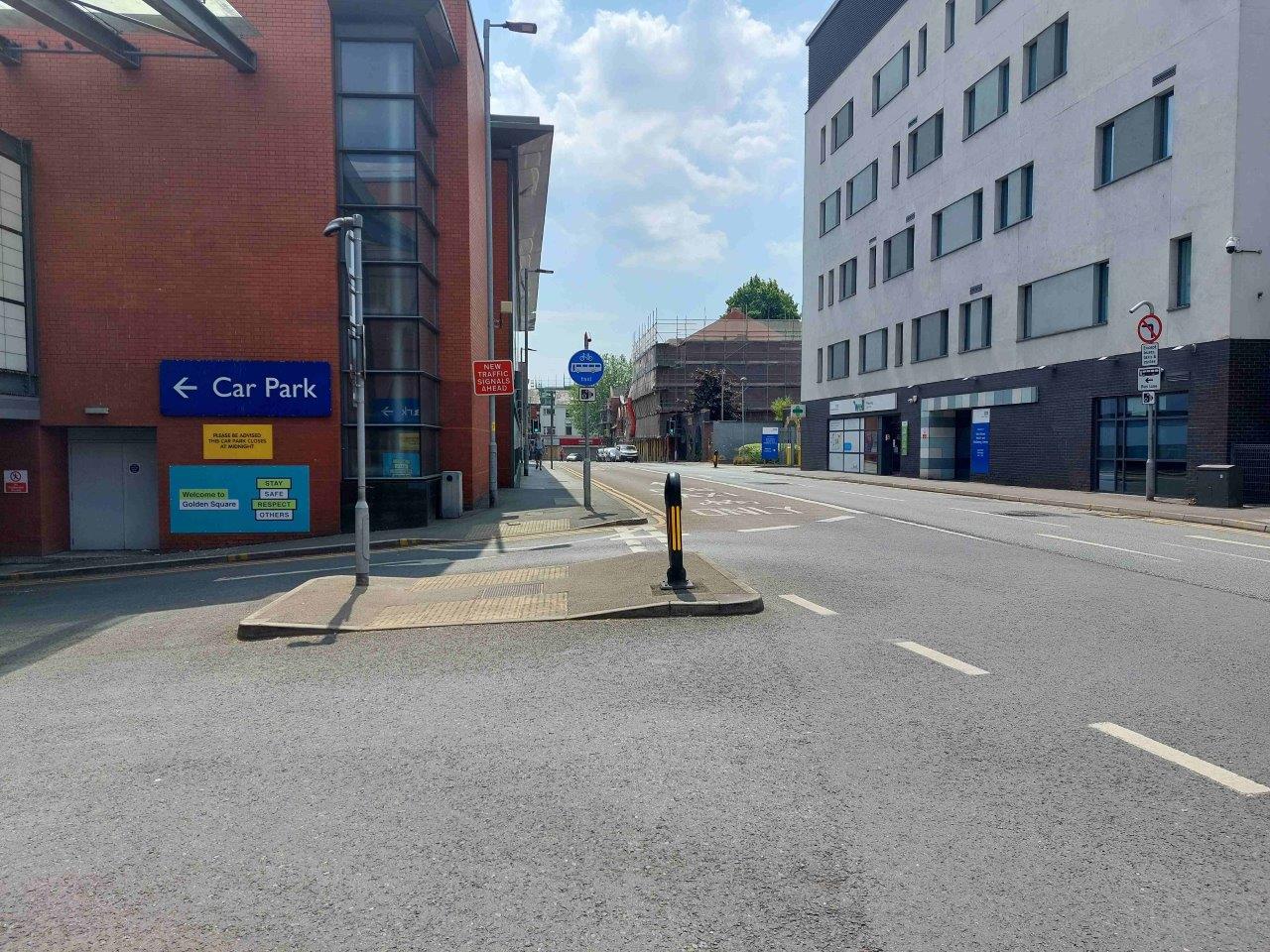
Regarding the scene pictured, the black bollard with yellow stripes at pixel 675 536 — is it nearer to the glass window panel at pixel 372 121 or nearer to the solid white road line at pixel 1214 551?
the solid white road line at pixel 1214 551

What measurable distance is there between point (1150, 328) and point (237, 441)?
65.4 feet

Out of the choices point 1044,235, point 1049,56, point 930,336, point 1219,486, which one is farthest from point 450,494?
point 930,336

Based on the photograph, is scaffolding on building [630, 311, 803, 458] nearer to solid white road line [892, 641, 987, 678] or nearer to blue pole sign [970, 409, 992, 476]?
blue pole sign [970, 409, 992, 476]

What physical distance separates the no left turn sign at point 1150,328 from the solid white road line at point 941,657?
1789 cm

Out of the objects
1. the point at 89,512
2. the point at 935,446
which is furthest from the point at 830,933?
the point at 935,446

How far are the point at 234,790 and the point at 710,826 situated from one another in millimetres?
2126

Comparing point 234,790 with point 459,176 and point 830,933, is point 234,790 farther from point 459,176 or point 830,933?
point 459,176

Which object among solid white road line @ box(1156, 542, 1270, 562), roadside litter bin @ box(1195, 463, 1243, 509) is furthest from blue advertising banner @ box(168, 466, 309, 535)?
roadside litter bin @ box(1195, 463, 1243, 509)

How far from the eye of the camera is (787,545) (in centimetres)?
1306

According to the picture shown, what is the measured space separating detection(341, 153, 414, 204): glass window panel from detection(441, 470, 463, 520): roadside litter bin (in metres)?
5.47

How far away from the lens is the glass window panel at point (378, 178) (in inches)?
661

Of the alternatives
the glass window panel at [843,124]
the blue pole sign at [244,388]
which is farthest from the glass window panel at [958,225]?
the blue pole sign at [244,388]

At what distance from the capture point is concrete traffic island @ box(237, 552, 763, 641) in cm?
784

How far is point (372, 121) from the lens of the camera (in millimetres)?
16844
